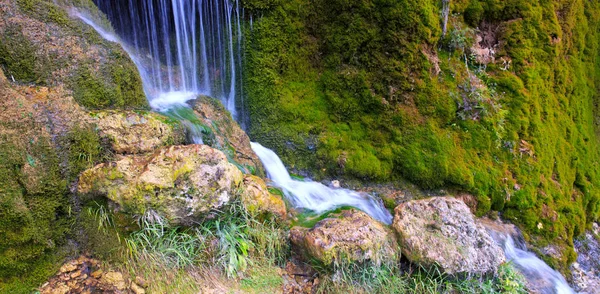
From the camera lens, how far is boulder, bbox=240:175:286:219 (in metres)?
3.59

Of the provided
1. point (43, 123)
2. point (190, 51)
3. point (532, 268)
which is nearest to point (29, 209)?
point (43, 123)

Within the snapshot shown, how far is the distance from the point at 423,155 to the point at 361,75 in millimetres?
1687

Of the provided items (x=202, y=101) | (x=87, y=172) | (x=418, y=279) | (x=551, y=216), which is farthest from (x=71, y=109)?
(x=551, y=216)

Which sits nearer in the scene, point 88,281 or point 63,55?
point 88,281

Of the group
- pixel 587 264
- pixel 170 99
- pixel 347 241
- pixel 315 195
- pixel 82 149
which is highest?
pixel 82 149

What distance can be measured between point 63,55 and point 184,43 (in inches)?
107

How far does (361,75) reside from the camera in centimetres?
576

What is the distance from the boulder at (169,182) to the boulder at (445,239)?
2.00 meters

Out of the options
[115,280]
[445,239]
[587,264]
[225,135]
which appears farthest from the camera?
[587,264]

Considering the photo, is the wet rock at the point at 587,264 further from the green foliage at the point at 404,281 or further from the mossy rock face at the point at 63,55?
the mossy rock face at the point at 63,55

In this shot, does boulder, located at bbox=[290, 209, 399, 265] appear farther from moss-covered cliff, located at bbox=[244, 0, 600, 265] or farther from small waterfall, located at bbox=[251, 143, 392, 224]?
moss-covered cliff, located at bbox=[244, 0, 600, 265]

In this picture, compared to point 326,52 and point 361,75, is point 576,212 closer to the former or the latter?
point 361,75

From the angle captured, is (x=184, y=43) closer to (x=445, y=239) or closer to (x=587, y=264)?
(x=445, y=239)

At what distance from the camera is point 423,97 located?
18.3 ft
